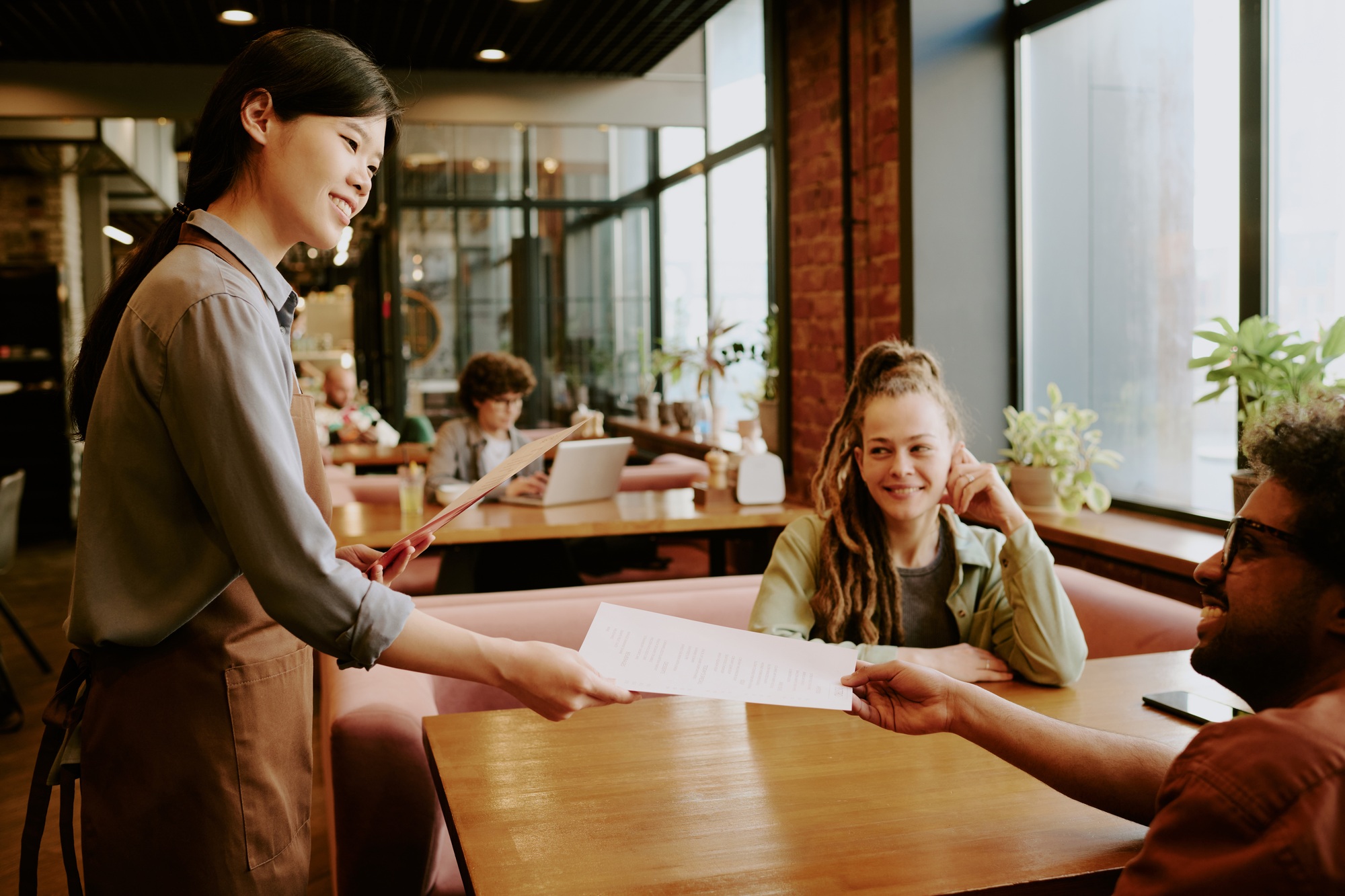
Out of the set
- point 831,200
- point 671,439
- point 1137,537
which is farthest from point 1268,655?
point 671,439

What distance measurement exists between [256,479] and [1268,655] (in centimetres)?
100

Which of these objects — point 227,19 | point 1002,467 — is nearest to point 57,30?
point 227,19

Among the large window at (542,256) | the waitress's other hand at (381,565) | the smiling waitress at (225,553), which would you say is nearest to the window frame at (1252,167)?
the waitress's other hand at (381,565)

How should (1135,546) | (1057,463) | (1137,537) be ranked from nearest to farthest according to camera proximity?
(1135,546)
(1137,537)
(1057,463)

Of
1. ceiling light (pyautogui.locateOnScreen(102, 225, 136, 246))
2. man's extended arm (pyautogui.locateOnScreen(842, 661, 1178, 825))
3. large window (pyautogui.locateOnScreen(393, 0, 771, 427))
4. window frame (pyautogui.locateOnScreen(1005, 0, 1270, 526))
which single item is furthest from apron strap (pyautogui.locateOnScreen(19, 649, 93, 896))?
ceiling light (pyautogui.locateOnScreen(102, 225, 136, 246))

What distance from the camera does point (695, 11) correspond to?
16.5ft

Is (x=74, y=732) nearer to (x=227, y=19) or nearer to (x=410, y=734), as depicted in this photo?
(x=410, y=734)

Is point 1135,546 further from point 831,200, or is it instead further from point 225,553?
point 225,553

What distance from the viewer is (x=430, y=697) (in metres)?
2.11

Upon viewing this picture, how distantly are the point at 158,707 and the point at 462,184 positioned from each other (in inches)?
331

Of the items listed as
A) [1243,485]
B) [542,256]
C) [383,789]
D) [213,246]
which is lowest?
[383,789]

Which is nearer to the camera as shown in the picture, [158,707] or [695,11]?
[158,707]

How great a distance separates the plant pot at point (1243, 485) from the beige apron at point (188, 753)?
219 cm

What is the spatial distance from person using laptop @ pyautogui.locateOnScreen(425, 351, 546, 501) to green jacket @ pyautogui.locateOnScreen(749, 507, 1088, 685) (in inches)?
92.2
